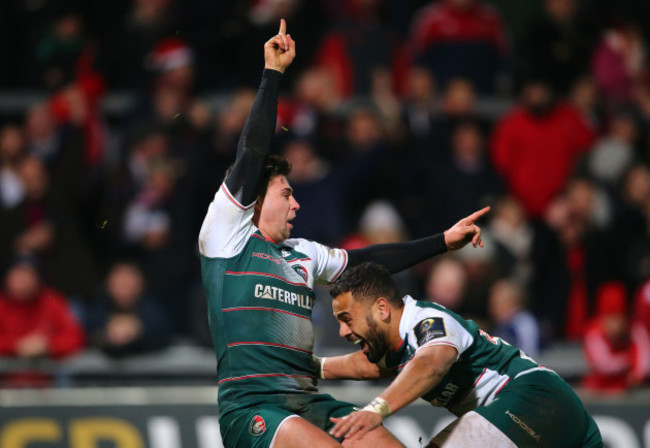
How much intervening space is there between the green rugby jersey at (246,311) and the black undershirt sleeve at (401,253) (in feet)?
2.58

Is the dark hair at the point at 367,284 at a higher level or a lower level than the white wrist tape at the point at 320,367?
higher

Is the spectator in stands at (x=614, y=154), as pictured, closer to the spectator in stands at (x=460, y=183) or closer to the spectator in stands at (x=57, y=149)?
the spectator in stands at (x=460, y=183)

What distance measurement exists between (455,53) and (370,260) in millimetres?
6117

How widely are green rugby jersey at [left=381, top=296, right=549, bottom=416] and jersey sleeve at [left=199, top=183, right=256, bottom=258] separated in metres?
1.02

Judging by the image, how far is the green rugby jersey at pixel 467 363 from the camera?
6161mm

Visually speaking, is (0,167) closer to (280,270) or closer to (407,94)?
(407,94)

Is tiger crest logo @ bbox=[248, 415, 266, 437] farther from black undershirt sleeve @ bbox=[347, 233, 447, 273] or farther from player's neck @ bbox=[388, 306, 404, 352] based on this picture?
black undershirt sleeve @ bbox=[347, 233, 447, 273]

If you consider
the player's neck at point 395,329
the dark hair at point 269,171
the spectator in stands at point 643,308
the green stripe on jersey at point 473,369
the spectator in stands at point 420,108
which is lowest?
the spectator in stands at point 643,308

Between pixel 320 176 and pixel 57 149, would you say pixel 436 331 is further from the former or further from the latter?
pixel 57 149

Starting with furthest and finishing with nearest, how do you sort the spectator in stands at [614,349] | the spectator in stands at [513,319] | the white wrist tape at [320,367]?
the spectator in stands at [513,319] < the spectator in stands at [614,349] < the white wrist tape at [320,367]

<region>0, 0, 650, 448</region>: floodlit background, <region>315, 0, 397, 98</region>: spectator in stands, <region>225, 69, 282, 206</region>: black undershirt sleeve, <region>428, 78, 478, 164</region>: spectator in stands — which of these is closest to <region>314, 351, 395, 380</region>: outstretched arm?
<region>225, 69, 282, 206</region>: black undershirt sleeve

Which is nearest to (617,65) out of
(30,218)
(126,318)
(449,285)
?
(449,285)

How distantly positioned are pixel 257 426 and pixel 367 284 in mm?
990

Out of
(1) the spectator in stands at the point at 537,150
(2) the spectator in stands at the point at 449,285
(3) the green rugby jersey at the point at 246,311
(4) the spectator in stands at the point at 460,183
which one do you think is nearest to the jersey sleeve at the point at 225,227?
(3) the green rugby jersey at the point at 246,311
